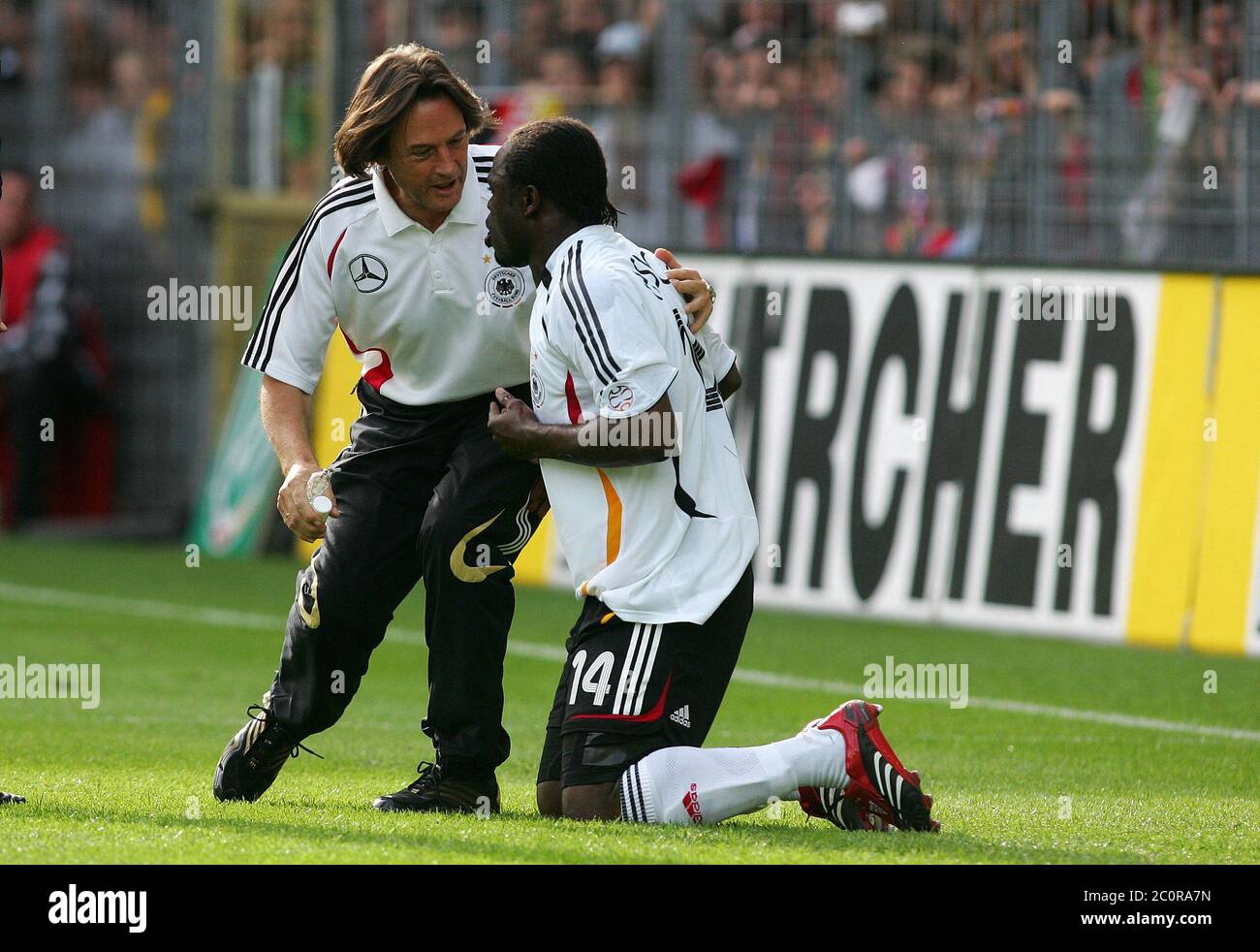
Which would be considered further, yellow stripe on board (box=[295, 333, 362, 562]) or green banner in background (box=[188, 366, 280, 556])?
green banner in background (box=[188, 366, 280, 556])

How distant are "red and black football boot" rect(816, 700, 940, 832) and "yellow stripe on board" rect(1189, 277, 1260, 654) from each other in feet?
17.3

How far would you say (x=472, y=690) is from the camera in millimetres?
5785

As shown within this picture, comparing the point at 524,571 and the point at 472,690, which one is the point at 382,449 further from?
the point at 524,571

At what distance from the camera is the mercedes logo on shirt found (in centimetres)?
584

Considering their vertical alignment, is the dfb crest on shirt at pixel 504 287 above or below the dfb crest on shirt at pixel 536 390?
above

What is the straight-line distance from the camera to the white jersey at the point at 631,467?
5324 mm

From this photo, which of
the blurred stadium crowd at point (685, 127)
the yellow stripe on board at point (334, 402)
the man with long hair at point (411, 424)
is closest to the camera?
the man with long hair at point (411, 424)

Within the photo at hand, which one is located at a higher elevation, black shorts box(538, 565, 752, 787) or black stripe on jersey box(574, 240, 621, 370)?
black stripe on jersey box(574, 240, 621, 370)

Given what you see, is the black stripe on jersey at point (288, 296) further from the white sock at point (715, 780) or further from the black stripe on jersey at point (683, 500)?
the white sock at point (715, 780)

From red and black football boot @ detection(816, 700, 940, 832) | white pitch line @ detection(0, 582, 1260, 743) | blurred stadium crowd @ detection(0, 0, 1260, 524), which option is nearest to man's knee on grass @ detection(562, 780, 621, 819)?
red and black football boot @ detection(816, 700, 940, 832)

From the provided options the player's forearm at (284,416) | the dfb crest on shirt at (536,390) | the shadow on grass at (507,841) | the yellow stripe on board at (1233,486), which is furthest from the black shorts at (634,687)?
the yellow stripe on board at (1233,486)

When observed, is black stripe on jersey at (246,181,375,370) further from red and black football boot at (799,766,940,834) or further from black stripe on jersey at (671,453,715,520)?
red and black football boot at (799,766,940,834)

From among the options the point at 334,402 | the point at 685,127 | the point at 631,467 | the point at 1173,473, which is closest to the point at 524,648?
the point at 1173,473
